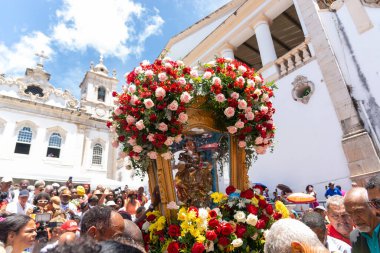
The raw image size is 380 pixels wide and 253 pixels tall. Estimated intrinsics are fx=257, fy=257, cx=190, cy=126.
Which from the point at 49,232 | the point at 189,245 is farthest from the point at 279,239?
the point at 49,232

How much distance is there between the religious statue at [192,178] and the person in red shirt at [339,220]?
1.82 metres

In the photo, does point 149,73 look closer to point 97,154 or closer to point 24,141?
point 24,141

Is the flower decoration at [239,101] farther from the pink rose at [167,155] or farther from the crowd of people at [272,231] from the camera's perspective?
the crowd of people at [272,231]

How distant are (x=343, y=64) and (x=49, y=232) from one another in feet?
30.5

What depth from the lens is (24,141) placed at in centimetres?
2294

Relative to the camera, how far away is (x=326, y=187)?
8.00m

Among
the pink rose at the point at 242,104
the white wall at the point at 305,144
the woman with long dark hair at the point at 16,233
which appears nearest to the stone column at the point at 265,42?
the white wall at the point at 305,144

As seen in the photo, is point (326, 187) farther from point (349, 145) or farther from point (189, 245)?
point (189, 245)

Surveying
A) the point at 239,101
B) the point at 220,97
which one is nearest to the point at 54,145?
the point at 220,97

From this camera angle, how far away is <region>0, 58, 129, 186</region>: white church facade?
2220 centimetres

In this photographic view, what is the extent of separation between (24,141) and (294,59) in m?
23.2

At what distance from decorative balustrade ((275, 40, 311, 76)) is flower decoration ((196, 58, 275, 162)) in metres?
6.19

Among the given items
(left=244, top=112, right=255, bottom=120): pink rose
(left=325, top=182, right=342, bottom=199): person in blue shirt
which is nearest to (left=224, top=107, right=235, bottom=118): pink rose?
(left=244, top=112, right=255, bottom=120): pink rose

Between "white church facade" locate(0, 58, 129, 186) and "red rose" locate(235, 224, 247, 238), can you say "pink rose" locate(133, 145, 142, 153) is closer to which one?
"red rose" locate(235, 224, 247, 238)
